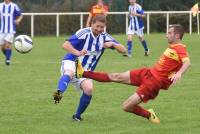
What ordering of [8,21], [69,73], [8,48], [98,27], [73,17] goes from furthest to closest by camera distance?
1. [73,17]
2. [8,21]
3. [8,48]
4. [98,27]
5. [69,73]

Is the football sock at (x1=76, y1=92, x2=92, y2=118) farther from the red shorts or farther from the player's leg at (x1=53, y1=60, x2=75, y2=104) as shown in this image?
the red shorts

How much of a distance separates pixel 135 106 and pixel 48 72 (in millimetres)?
7482

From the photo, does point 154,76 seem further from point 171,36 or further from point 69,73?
point 69,73

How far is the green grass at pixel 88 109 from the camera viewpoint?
8.52 metres

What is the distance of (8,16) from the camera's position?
19953 mm

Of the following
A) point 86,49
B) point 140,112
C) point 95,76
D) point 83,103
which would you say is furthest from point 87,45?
point 140,112

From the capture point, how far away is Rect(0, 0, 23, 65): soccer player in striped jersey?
62.8ft

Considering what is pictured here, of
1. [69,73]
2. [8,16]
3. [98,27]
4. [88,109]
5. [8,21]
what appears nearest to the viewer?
[69,73]

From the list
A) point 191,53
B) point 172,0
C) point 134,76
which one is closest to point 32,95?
point 134,76

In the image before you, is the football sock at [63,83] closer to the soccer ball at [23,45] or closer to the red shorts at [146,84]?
the red shorts at [146,84]

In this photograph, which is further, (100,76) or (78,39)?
(78,39)

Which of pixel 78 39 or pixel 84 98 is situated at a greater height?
pixel 78 39

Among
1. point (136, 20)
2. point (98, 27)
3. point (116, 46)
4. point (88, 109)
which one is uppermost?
point (136, 20)

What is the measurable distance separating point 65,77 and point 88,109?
5.10ft
